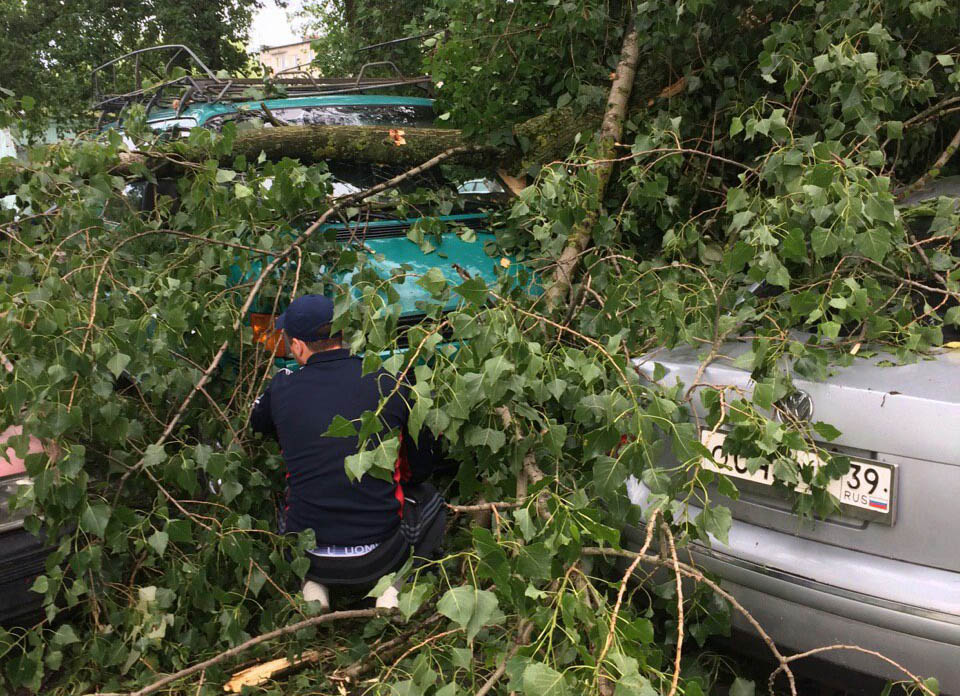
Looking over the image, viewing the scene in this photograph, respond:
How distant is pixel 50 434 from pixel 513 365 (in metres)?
1.46

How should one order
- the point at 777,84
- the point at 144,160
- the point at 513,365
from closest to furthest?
the point at 513,365 → the point at 144,160 → the point at 777,84

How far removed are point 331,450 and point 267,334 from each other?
82 centimetres

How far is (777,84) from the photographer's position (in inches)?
168

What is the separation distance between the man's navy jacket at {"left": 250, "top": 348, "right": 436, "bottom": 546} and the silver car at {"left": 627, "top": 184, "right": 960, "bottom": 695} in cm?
111

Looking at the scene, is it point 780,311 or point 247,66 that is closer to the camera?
point 780,311

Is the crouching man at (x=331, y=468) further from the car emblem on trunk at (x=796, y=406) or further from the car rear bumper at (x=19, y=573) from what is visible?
the car emblem on trunk at (x=796, y=406)

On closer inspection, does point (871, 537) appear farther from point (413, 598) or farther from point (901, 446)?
point (413, 598)

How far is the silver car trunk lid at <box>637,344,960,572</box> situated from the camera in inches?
84.2

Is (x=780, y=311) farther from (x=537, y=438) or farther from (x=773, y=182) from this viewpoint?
(x=537, y=438)

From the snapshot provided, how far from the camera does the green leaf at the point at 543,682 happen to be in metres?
1.63

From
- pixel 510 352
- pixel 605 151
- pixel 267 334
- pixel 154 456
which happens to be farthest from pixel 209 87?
pixel 510 352

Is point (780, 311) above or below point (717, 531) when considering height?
above

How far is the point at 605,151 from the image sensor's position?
165 inches

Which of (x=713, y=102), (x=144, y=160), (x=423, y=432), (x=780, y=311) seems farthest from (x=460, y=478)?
(x=713, y=102)
